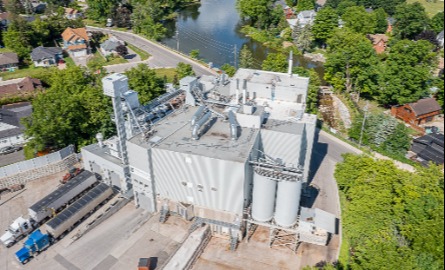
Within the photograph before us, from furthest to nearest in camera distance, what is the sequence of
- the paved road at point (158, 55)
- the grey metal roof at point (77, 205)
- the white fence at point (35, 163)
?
the paved road at point (158, 55) < the white fence at point (35, 163) < the grey metal roof at point (77, 205)

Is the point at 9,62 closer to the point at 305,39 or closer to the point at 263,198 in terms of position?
the point at 305,39

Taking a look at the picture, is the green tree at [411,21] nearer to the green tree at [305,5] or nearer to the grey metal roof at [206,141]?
the green tree at [305,5]

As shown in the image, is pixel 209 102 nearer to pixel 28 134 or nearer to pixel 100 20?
pixel 28 134

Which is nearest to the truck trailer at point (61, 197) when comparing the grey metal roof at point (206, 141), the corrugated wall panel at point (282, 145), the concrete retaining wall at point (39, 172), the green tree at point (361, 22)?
the concrete retaining wall at point (39, 172)

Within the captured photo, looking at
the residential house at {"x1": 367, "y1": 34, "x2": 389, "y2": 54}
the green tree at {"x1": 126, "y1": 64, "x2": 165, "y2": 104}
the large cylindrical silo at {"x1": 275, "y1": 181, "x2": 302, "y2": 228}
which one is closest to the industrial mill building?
the large cylindrical silo at {"x1": 275, "y1": 181, "x2": 302, "y2": 228}

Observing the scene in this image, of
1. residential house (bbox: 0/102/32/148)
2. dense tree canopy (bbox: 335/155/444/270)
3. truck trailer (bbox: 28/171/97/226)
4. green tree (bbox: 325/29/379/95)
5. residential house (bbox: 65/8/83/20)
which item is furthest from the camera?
residential house (bbox: 65/8/83/20)

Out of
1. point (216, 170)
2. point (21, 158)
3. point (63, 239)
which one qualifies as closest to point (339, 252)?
point (216, 170)

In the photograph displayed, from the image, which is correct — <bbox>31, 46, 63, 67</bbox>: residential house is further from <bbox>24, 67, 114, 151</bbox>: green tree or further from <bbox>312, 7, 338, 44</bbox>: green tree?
<bbox>312, 7, 338, 44</bbox>: green tree
